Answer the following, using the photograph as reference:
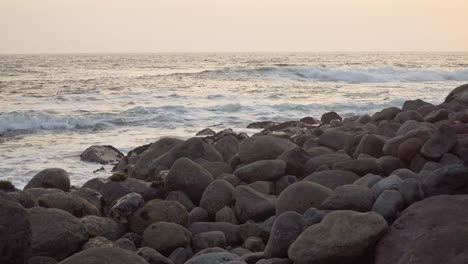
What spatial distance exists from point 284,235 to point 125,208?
206 cm

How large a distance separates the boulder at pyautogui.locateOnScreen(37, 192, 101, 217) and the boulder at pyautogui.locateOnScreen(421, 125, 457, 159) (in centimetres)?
404

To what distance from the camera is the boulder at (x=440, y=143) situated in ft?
21.5

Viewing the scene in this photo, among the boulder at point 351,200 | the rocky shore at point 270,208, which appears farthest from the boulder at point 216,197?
the boulder at point 351,200

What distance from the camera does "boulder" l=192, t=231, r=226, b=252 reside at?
5.36 metres

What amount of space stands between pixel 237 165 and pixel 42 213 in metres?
3.94

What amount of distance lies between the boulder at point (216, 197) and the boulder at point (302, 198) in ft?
3.07

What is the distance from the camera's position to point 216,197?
21.2 feet

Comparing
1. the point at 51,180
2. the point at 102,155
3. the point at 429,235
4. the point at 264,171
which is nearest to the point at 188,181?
the point at 264,171

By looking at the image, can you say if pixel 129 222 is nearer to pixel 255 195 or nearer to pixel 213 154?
pixel 255 195

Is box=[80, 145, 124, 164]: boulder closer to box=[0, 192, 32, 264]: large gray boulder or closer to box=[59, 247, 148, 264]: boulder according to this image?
box=[0, 192, 32, 264]: large gray boulder

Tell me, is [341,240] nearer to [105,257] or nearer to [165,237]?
[105,257]

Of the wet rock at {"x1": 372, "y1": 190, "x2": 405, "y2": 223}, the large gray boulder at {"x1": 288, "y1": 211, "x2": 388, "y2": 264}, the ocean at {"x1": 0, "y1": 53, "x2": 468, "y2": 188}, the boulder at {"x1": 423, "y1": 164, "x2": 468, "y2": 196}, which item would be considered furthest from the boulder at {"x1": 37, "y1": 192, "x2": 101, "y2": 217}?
the ocean at {"x1": 0, "y1": 53, "x2": 468, "y2": 188}

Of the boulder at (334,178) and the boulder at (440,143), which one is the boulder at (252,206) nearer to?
the boulder at (334,178)

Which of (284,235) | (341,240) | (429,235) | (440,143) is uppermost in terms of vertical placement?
(440,143)
